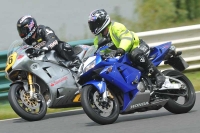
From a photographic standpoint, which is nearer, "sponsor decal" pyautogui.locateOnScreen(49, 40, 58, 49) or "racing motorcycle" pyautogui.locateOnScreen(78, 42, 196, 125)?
"racing motorcycle" pyautogui.locateOnScreen(78, 42, 196, 125)

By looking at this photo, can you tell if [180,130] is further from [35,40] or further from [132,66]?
[35,40]

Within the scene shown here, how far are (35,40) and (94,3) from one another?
7491mm

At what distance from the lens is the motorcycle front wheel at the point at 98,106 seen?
7.60 meters

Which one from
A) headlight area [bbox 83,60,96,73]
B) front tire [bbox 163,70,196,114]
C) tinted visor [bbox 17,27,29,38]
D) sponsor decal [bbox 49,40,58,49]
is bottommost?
front tire [bbox 163,70,196,114]

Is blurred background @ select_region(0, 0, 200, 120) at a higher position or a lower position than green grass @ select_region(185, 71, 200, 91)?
higher

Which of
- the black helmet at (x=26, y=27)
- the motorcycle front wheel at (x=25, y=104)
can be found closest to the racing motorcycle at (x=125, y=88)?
the motorcycle front wheel at (x=25, y=104)

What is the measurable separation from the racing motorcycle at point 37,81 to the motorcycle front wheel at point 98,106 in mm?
1404

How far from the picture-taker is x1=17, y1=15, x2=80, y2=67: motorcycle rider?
30.7 feet

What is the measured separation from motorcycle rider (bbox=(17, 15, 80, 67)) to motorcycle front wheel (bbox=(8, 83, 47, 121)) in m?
0.77

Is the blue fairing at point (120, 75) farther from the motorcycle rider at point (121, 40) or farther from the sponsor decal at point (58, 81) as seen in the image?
the sponsor decal at point (58, 81)

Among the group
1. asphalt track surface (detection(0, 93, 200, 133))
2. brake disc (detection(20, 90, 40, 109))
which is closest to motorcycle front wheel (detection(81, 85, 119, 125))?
asphalt track surface (detection(0, 93, 200, 133))

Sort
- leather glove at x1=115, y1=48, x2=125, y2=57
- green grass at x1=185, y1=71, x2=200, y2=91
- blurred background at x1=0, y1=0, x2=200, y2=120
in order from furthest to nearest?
blurred background at x1=0, y1=0, x2=200, y2=120 < green grass at x1=185, y1=71, x2=200, y2=91 < leather glove at x1=115, y1=48, x2=125, y2=57

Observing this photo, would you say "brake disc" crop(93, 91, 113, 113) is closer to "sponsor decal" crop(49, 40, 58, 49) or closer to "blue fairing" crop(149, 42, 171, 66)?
"blue fairing" crop(149, 42, 171, 66)

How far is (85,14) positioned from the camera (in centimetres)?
1648
